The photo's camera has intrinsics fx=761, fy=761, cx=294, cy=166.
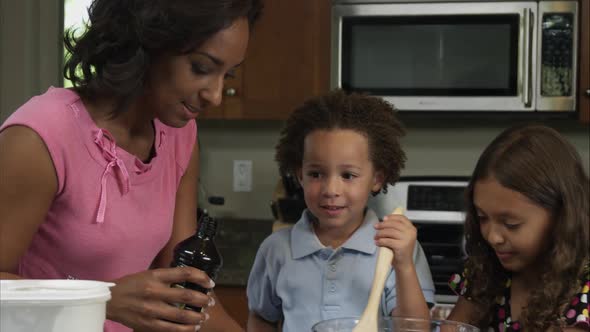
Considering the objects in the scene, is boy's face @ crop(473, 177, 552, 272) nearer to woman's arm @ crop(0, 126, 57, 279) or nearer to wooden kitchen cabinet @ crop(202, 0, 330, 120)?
woman's arm @ crop(0, 126, 57, 279)

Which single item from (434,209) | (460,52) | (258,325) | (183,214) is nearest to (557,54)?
(460,52)

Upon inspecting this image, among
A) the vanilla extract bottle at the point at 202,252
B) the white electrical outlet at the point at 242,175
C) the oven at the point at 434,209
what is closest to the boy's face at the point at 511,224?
the vanilla extract bottle at the point at 202,252

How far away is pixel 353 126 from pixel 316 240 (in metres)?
0.23

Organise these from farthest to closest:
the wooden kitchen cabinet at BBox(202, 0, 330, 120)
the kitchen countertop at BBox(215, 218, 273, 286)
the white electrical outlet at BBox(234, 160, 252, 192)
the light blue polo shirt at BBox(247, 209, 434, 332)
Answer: the white electrical outlet at BBox(234, 160, 252, 192), the wooden kitchen cabinet at BBox(202, 0, 330, 120), the kitchen countertop at BBox(215, 218, 273, 286), the light blue polo shirt at BBox(247, 209, 434, 332)

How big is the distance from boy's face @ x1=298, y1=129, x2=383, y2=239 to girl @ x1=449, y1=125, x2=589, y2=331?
208 millimetres

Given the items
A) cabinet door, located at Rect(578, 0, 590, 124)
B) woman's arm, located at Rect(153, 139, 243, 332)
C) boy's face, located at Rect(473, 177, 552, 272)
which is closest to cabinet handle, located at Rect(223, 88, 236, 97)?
cabinet door, located at Rect(578, 0, 590, 124)

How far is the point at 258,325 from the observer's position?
146cm

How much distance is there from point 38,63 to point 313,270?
2127 mm

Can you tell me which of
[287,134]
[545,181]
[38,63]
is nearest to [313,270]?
[287,134]

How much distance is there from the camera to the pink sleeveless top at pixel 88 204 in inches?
40.8

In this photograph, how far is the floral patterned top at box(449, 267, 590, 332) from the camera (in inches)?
49.8

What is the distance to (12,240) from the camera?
0.97 metres

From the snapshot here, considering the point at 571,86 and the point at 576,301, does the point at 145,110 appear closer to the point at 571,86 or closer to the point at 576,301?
the point at 576,301

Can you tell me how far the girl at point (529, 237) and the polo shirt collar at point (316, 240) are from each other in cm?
19
